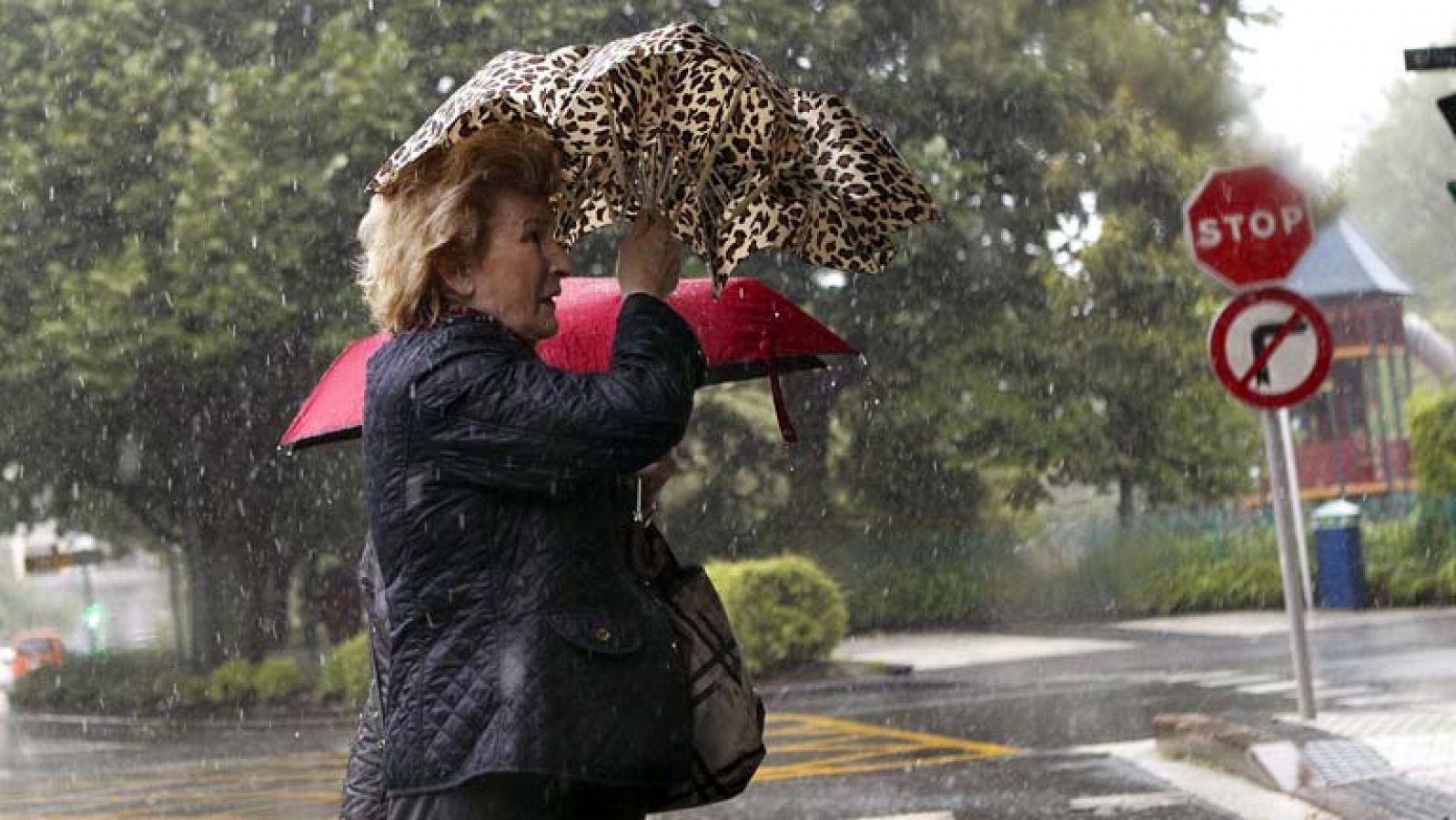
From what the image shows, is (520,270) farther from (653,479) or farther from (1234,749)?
(1234,749)

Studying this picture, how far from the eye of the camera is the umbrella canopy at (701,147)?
3.05 m

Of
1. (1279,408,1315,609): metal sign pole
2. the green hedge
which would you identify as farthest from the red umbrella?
the green hedge

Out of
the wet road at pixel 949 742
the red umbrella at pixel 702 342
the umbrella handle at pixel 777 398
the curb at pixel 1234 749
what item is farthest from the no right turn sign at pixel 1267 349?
the umbrella handle at pixel 777 398

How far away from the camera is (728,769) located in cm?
298

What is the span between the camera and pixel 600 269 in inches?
998

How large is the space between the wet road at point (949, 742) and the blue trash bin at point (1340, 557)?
5.08 ft

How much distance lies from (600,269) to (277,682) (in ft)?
19.4

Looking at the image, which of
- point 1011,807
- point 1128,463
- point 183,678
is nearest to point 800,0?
point 1128,463

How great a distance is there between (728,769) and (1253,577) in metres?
25.1

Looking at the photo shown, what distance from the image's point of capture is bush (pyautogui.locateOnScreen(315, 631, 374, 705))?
875 inches

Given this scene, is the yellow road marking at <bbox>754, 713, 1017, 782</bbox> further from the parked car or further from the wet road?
the parked car

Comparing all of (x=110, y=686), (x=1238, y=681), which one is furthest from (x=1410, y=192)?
(x=1238, y=681)

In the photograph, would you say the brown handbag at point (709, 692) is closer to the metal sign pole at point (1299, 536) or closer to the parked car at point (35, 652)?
→ the metal sign pole at point (1299, 536)

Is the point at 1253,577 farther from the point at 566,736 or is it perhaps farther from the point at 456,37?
the point at 566,736
